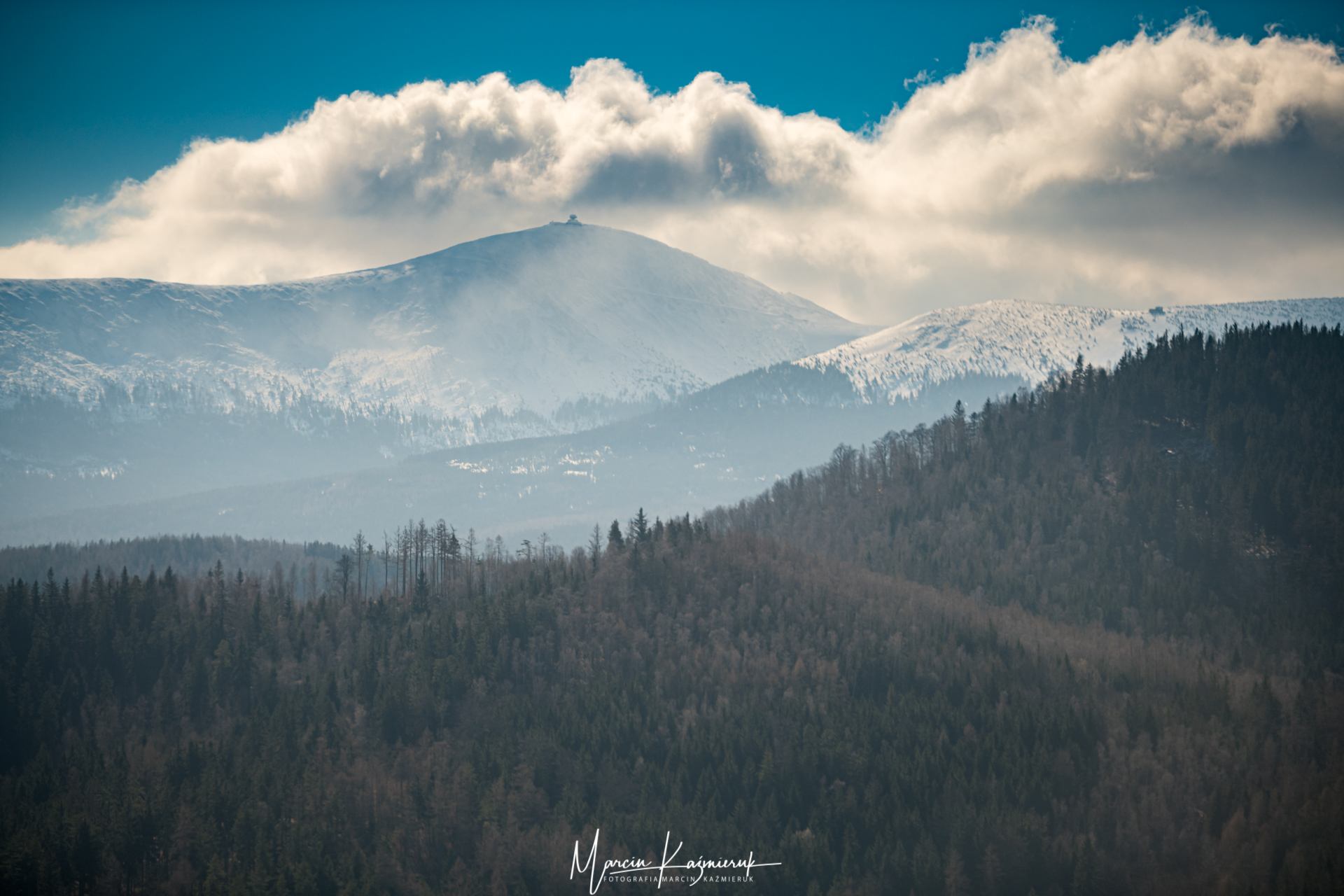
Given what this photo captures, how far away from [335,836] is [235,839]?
13.2 metres

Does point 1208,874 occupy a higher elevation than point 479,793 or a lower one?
lower

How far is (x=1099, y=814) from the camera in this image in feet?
634

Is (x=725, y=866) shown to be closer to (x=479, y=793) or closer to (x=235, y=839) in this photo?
(x=479, y=793)

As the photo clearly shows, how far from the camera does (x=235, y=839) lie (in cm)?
18625

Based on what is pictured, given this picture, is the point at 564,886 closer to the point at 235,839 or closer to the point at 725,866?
the point at 725,866

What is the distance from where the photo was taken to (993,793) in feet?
638

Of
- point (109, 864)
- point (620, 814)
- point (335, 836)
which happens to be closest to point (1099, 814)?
point (620, 814)

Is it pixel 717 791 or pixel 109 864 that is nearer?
pixel 109 864

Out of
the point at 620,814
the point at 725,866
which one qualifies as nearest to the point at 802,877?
the point at 725,866

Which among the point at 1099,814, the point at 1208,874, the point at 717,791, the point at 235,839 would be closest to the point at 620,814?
the point at 717,791

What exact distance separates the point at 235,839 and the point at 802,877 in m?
77.2

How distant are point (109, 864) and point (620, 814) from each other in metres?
68.9

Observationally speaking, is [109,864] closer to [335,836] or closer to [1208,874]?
[335,836]

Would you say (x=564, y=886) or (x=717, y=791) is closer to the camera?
(x=564, y=886)
